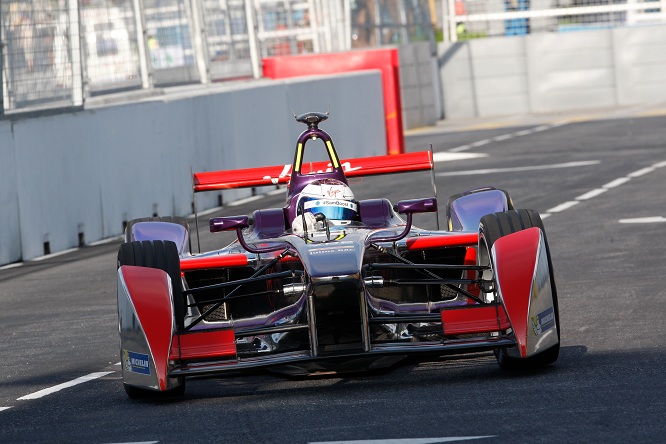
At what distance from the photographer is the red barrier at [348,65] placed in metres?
25.1

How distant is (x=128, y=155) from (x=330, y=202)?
7.41 metres

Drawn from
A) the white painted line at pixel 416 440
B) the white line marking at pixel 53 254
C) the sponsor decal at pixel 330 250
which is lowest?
the white painted line at pixel 416 440

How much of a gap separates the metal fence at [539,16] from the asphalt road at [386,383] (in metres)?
21.4

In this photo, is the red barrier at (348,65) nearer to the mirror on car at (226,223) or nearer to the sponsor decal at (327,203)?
the sponsor decal at (327,203)

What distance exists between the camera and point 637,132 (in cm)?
2547

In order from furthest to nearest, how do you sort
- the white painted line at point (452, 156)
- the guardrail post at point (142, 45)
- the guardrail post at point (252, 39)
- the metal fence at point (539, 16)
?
1. the metal fence at point (539, 16)
2. the white painted line at point (452, 156)
3. the guardrail post at point (252, 39)
4. the guardrail post at point (142, 45)

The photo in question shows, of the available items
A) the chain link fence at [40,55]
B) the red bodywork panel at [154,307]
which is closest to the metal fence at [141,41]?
the chain link fence at [40,55]

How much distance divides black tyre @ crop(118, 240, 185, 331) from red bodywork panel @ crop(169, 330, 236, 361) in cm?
28

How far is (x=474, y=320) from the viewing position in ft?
23.9

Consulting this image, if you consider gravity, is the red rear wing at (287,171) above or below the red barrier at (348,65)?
below

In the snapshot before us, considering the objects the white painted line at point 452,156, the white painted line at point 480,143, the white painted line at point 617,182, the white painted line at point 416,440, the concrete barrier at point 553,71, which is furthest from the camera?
the concrete barrier at point 553,71

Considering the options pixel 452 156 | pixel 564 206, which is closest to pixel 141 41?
pixel 564 206

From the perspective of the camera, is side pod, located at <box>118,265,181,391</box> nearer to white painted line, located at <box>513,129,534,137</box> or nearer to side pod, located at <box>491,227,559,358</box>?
side pod, located at <box>491,227,559,358</box>

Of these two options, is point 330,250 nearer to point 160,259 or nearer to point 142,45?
point 160,259
